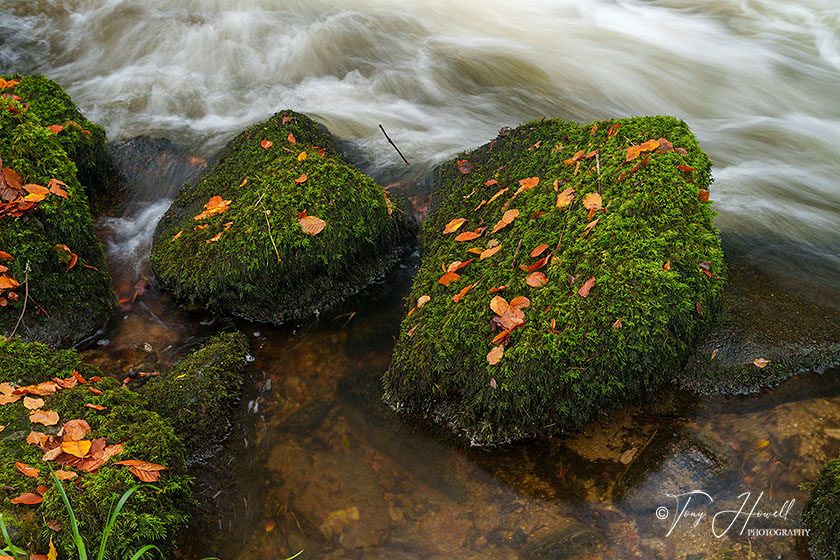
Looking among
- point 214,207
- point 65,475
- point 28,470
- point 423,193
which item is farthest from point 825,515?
point 214,207

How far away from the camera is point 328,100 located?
8289 mm

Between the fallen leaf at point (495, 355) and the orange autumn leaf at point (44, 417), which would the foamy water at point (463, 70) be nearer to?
the fallen leaf at point (495, 355)

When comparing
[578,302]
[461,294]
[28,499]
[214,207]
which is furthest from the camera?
[214,207]

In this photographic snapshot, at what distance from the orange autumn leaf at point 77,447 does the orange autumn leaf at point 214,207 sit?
243 centimetres

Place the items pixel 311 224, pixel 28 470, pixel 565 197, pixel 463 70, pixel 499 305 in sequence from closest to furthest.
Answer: pixel 28 470 → pixel 499 305 → pixel 565 197 → pixel 311 224 → pixel 463 70

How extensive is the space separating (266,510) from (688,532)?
2290mm

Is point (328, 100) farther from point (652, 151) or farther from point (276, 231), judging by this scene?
point (652, 151)

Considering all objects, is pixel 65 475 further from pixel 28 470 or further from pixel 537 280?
pixel 537 280

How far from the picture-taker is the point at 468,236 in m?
4.59

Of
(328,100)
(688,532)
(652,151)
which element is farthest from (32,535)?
(328,100)

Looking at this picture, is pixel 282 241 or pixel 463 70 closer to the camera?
pixel 282 241

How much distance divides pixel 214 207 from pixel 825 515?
15.4ft

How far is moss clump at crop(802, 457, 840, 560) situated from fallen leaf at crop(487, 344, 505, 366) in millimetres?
1708
